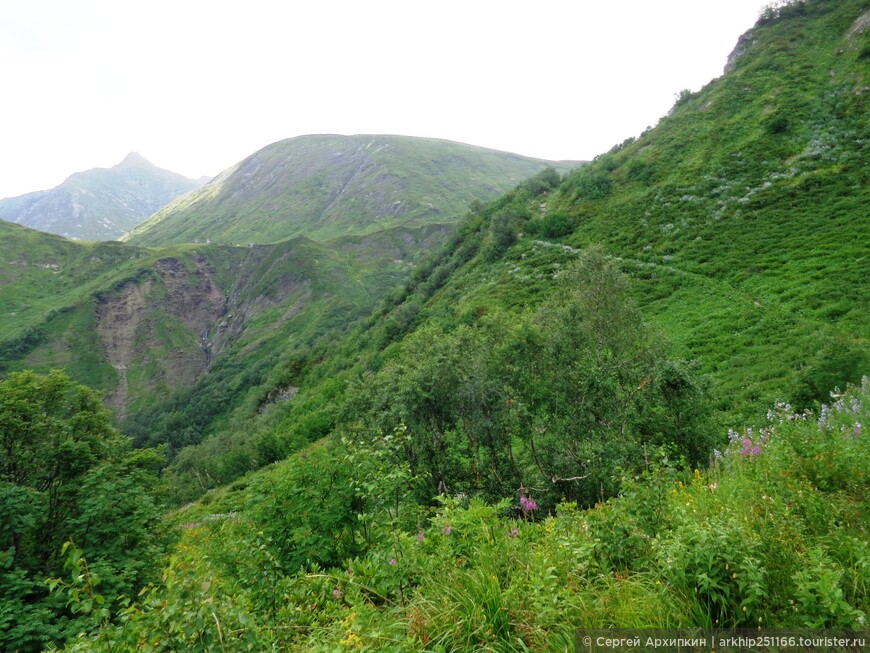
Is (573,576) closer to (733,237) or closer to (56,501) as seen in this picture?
(56,501)

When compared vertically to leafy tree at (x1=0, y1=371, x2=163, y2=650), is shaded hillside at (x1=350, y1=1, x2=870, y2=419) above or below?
above

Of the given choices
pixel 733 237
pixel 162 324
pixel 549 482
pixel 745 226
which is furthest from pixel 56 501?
pixel 162 324

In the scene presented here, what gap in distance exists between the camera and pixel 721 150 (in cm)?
5347

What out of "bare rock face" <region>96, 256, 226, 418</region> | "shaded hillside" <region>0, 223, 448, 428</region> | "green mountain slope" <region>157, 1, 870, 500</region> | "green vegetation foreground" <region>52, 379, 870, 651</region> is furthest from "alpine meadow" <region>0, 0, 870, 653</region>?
"bare rock face" <region>96, 256, 226, 418</region>

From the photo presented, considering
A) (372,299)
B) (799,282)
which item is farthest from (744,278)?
(372,299)

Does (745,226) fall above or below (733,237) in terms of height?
above

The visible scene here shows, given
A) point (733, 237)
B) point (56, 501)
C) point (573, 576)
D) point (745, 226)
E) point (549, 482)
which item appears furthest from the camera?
point (745, 226)

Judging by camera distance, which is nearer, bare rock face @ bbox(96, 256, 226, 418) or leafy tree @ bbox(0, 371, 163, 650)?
leafy tree @ bbox(0, 371, 163, 650)

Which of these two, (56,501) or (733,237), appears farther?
(733,237)

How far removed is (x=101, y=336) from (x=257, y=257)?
66703mm

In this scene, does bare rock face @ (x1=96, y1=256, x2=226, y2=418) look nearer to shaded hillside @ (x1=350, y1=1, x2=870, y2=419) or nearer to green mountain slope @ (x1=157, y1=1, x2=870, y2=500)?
green mountain slope @ (x1=157, y1=1, x2=870, y2=500)

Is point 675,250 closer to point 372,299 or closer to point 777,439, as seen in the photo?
point 777,439

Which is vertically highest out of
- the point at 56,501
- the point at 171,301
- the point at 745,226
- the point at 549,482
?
the point at 745,226

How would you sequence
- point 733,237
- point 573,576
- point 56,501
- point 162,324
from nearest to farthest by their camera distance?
point 573,576, point 56,501, point 733,237, point 162,324
